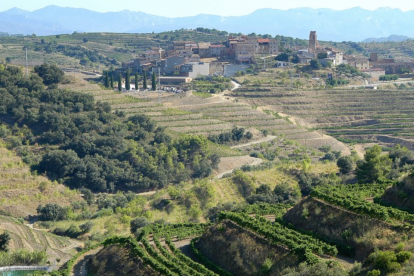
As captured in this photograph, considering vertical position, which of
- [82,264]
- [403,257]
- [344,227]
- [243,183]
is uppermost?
[403,257]

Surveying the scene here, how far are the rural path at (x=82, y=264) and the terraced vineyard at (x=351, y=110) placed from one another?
39.0m

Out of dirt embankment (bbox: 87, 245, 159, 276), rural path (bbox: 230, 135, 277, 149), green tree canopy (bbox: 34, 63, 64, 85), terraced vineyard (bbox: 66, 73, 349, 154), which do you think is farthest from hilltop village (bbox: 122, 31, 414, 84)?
dirt embankment (bbox: 87, 245, 159, 276)

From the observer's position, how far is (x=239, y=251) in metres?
23.8

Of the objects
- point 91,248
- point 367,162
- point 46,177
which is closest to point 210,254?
point 91,248

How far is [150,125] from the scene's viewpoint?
5619 cm

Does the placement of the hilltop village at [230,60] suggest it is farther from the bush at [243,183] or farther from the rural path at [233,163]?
the bush at [243,183]

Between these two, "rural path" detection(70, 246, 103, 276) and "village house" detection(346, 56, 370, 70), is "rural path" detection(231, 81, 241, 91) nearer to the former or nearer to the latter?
"village house" detection(346, 56, 370, 70)

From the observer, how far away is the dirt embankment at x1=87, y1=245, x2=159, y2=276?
79.0 ft

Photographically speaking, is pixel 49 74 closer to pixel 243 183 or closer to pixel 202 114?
pixel 202 114

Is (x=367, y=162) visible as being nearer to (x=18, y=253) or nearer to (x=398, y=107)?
(x=18, y=253)

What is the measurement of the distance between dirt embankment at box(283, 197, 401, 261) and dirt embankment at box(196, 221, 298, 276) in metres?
2.19

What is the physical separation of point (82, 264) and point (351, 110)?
47240mm

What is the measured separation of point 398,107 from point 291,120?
11799 mm

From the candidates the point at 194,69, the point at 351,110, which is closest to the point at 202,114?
the point at 351,110
